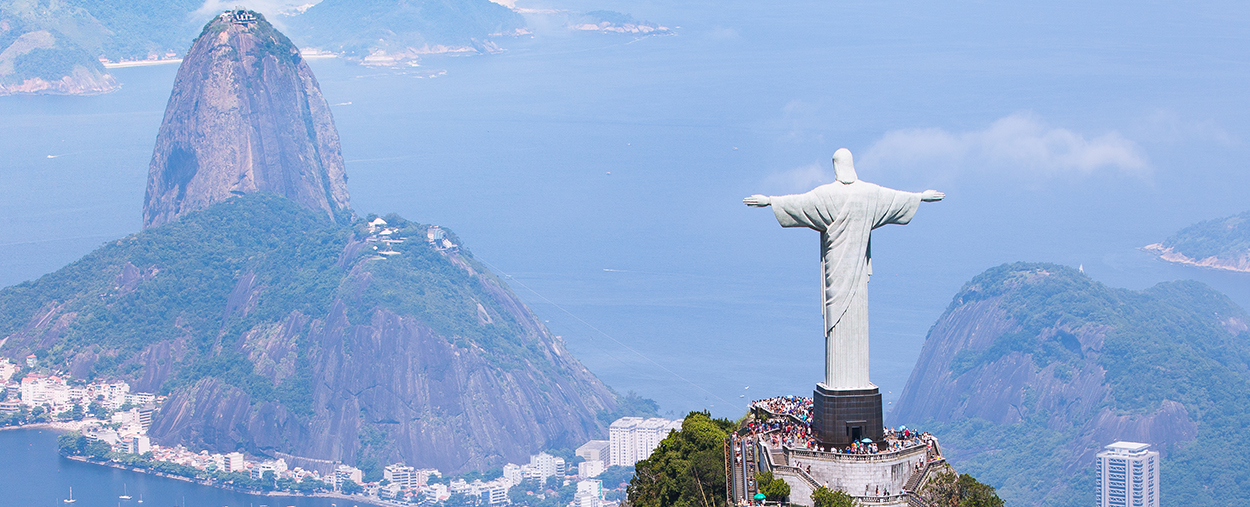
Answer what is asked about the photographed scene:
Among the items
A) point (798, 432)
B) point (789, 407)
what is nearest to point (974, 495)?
point (798, 432)

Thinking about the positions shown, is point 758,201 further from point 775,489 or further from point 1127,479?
point 1127,479

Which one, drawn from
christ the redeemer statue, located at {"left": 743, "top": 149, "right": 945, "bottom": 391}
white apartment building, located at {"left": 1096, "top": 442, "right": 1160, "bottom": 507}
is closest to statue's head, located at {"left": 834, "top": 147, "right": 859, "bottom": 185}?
christ the redeemer statue, located at {"left": 743, "top": 149, "right": 945, "bottom": 391}

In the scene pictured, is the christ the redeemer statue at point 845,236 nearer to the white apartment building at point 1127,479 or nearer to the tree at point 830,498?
the tree at point 830,498

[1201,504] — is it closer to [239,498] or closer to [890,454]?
[239,498]

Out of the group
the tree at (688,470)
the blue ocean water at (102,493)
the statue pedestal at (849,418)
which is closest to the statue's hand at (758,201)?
the statue pedestal at (849,418)

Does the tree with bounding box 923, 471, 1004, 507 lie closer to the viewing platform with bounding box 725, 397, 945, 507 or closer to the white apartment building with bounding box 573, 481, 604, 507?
the viewing platform with bounding box 725, 397, 945, 507
